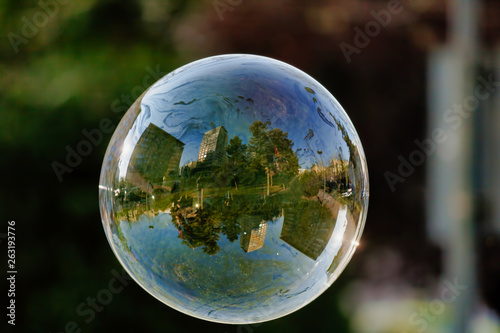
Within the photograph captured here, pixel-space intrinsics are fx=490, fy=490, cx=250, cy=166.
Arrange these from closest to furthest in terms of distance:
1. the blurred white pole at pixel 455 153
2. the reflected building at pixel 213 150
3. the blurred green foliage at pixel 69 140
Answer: the reflected building at pixel 213 150 → the blurred green foliage at pixel 69 140 → the blurred white pole at pixel 455 153

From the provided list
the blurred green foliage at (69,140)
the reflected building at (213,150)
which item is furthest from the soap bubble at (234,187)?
the blurred green foliage at (69,140)

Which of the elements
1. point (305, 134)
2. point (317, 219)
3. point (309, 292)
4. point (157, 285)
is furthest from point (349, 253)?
point (157, 285)

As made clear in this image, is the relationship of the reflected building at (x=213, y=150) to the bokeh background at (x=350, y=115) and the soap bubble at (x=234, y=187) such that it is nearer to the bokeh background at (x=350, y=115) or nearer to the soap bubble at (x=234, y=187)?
the soap bubble at (x=234, y=187)

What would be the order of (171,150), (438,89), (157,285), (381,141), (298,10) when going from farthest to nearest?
1. (438,89)
2. (381,141)
3. (298,10)
4. (157,285)
5. (171,150)

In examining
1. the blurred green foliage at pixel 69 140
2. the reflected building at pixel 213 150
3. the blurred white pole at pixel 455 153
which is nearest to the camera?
the reflected building at pixel 213 150

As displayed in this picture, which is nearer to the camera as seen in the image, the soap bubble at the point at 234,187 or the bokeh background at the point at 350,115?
the soap bubble at the point at 234,187

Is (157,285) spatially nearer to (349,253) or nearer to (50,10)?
(349,253)

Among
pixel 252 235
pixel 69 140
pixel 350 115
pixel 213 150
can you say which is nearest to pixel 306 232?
pixel 252 235

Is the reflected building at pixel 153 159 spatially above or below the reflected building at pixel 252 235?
above
